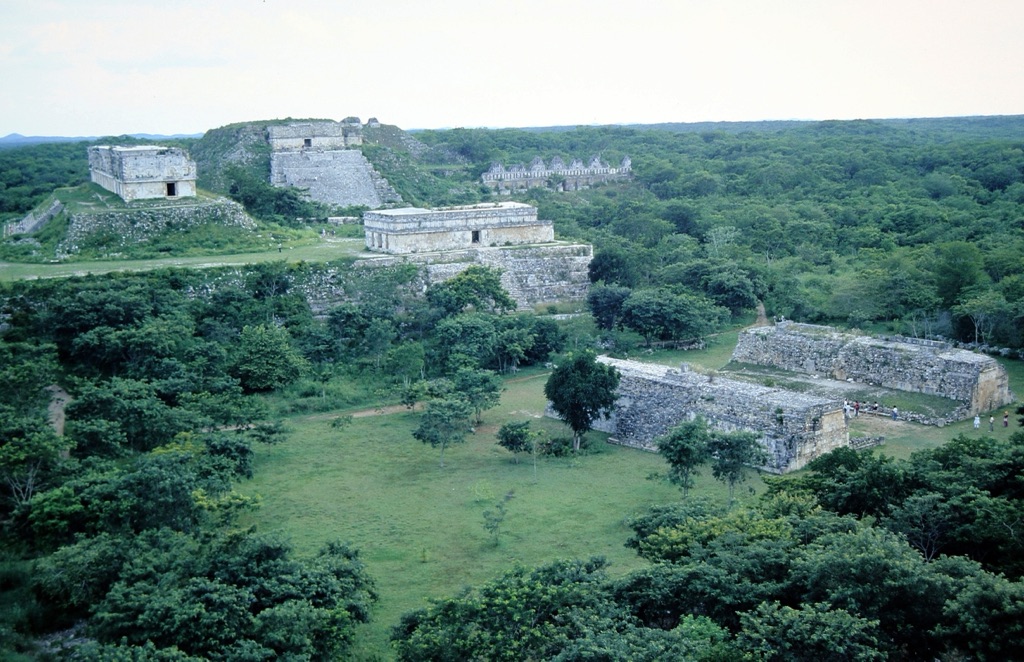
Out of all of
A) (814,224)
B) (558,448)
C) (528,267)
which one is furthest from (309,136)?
(558,448)

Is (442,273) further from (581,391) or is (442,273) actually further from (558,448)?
(558,448)

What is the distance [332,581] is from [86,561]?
3.42 m

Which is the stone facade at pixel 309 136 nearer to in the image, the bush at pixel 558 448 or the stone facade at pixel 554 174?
the stone facade at pixel 554 174

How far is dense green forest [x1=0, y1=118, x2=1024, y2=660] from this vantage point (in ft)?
38.2

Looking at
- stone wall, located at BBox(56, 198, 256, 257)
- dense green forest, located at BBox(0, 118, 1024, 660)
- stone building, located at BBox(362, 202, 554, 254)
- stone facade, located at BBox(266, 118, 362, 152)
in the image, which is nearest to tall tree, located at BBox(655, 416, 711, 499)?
dense green forest, located at BBox(0, 118, 1024, 660)

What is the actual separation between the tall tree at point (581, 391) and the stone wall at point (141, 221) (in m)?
16.9

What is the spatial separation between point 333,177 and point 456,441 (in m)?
27.2

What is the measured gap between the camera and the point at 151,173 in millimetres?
34188

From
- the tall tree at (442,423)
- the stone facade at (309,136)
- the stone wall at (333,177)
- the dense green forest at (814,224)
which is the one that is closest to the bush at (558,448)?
the tall tree at (442,423)

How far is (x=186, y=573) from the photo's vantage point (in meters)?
13.2

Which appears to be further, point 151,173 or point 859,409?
point 151,173

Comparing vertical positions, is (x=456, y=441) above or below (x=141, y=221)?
below

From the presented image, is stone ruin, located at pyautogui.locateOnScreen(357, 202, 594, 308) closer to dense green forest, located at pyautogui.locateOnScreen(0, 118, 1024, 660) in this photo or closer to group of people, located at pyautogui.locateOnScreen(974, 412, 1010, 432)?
dense green forest, located at pyautogui.locateOnScreen(0, 118, 1024, 660)

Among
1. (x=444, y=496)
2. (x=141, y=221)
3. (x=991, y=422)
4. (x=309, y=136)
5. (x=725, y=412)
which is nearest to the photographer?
(x=444, y=496)
